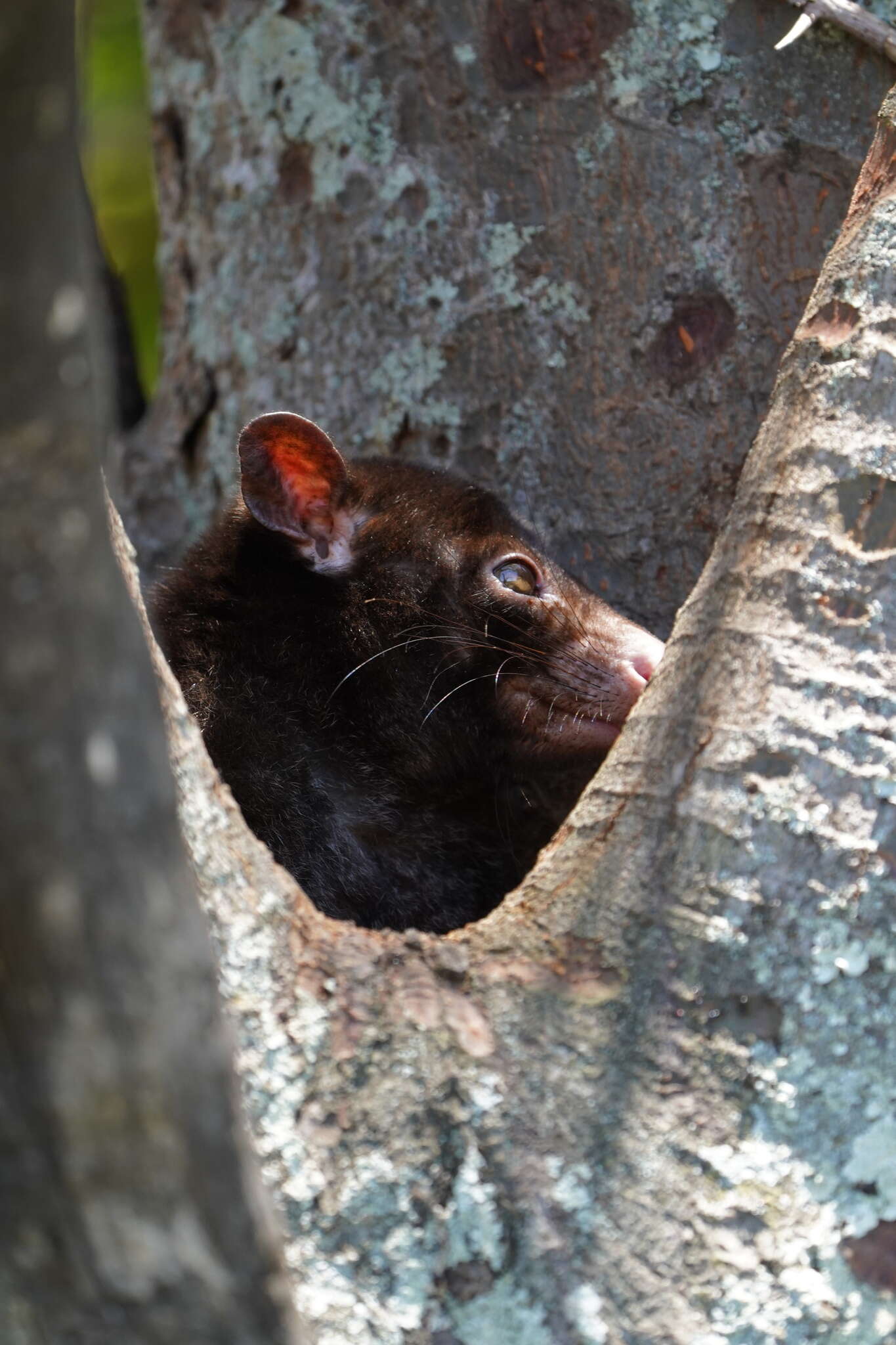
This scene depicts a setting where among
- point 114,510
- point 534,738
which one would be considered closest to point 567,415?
point 534,738

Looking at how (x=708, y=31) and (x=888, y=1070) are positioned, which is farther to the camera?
(x=708, y=31)

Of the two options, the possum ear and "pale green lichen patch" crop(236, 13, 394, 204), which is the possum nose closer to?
the possum ear

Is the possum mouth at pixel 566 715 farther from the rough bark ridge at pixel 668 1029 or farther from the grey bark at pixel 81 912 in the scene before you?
the grey bark at pixel 81 912

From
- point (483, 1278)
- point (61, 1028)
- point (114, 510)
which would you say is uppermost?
point (114, 510)

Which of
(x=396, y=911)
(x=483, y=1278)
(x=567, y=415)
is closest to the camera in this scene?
(x=483, y=1278)

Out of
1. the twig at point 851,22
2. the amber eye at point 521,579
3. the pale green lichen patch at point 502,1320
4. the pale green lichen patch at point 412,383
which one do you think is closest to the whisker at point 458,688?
the amber eye at point 521,579

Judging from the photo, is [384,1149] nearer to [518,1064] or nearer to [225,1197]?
[518,1064]

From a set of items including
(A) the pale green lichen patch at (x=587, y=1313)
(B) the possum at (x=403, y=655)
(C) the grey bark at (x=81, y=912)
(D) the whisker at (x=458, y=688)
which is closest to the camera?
(C) the grey bark at (x=81, y=912)
